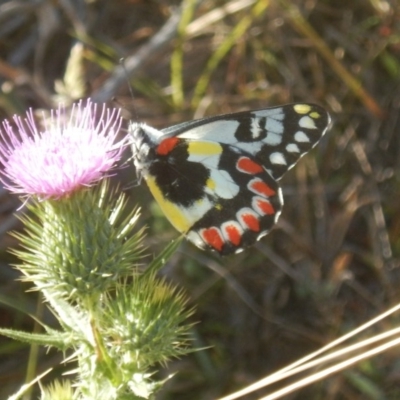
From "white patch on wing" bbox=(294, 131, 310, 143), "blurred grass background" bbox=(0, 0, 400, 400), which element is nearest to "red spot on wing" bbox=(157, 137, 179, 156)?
"white patch on wing" bbox=(294, 131, 310, 143)

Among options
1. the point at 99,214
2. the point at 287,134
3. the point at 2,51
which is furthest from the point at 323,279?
the point at 2,51

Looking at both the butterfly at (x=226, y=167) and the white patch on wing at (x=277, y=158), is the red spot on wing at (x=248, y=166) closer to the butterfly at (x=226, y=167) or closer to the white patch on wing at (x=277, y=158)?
the butterfly at (x=226, y=167)

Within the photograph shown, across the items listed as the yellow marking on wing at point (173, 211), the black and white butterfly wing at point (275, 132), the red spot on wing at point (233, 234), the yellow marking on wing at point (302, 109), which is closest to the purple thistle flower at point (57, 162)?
the yellow marking on wing at point (173, 211)

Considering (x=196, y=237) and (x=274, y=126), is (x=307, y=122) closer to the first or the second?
(x=274, y=126)

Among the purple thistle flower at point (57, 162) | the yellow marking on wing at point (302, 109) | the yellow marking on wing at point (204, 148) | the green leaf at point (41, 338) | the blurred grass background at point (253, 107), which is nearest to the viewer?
the green leaf at point (41, 338)

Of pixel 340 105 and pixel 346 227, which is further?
pixel 340 105

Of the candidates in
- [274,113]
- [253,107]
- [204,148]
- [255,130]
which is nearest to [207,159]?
[204,148]

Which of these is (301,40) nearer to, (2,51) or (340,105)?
(340,105)
